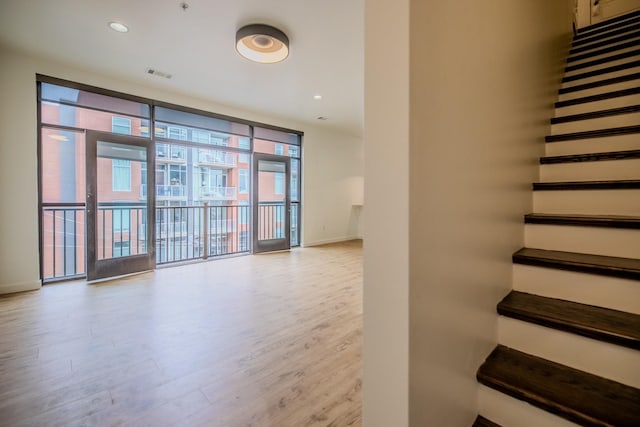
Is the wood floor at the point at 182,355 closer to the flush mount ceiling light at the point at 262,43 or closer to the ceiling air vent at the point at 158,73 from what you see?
the flush mount ceiling light at the point at 262,43

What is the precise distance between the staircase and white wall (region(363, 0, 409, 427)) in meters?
0.55

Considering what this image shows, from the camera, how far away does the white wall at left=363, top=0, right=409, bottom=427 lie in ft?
2.46

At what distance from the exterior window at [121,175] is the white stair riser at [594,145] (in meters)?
5.04

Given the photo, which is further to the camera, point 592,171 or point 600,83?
point 600,83

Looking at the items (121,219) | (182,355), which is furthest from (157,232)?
(182,355)

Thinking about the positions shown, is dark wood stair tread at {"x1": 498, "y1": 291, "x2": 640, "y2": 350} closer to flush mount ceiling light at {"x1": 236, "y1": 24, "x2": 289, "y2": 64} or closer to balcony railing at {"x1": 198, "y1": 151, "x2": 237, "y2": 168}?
flush mount ceiling light at {"x1": 236, "y1": 24, "x2": 289, "y2": 64}

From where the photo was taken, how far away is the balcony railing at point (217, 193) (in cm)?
590

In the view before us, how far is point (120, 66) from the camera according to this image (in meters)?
3.77

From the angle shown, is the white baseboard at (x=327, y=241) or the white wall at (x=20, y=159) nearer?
the white wall at (x=20, y=159)

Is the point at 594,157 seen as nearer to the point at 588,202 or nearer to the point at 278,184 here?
the point at 588,202

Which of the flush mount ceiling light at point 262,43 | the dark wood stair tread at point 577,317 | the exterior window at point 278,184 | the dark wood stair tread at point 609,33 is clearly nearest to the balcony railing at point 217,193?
the exterior window at point 278,184

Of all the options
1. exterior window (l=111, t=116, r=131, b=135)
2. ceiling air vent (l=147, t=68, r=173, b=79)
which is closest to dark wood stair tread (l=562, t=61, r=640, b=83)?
ceiling air vent (l=147, t=68, r=173, b=79)

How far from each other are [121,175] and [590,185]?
5.20m

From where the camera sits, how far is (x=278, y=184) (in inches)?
253
